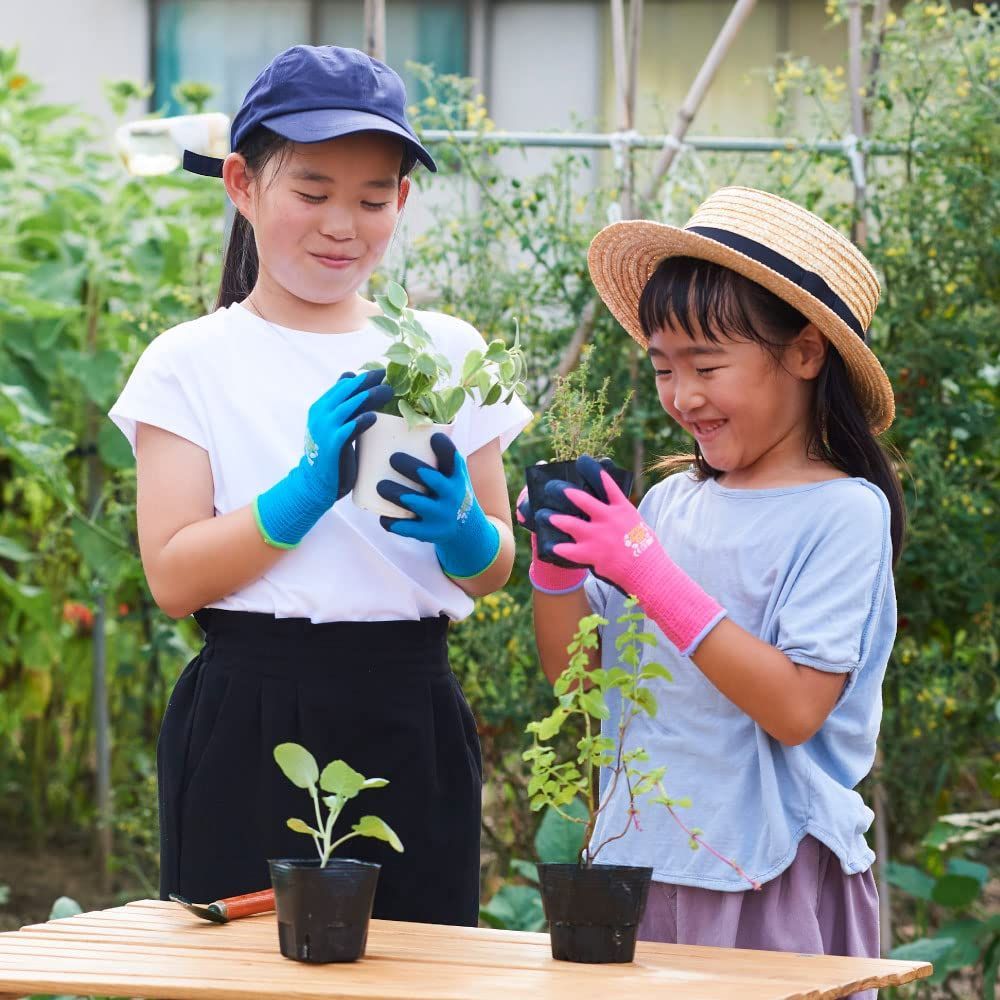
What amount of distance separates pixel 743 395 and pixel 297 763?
68cm

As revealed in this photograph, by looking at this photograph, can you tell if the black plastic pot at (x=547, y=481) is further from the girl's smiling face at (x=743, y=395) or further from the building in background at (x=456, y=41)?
the building in background at (x=456, y=41)

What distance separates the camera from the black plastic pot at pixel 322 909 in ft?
4.41

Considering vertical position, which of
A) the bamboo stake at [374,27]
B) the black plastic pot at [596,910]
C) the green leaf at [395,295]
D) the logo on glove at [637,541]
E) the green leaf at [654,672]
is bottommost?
the black plastic pot at [596,910]

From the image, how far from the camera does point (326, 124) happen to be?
69.5 inches

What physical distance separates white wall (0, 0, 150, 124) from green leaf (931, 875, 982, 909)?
5.73 metres

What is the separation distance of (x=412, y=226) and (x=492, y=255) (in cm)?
390

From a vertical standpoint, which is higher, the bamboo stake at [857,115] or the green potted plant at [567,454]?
the bamboo stake at [857,115]

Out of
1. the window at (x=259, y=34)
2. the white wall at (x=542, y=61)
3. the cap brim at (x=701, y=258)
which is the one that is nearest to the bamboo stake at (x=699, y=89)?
the cap brim at (x=701, y=258)

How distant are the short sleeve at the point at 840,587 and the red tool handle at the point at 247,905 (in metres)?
0.61

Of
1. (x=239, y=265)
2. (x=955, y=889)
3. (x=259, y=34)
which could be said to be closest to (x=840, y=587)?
(x=239, y=265)

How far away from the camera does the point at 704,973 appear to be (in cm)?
136

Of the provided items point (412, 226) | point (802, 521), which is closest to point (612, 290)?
point (802, 521)

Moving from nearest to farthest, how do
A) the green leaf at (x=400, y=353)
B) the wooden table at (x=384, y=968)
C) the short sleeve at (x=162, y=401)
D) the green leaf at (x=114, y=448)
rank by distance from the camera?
the wooden table at (x=384, y=968) → the green leaf at (x=400, y=353) → the short sleeve at (x=162, y=401) → the green leaf at (x=114, y=448)

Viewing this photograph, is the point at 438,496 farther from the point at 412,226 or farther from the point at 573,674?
the point at 412,226
